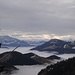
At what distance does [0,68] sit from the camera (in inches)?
1486

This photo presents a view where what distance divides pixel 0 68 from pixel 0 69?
0.66ft

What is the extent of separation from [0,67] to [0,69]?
528 mm

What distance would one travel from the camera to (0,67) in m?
37.5

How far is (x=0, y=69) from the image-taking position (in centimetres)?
3788

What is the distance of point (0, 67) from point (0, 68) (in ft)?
1.09
